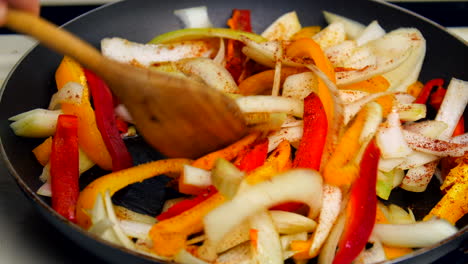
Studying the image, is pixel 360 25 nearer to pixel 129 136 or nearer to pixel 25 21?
pixel 129 136

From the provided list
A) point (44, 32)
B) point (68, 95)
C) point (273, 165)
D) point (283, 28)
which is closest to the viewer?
point (44, 32)

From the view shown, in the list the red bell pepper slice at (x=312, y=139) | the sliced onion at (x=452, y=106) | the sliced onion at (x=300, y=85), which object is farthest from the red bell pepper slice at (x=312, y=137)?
the sliced onion at (x=452, y=106)

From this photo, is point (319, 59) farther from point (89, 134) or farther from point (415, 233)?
point (89, 134)

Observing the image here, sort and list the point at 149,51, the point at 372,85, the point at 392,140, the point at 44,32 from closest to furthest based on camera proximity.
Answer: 1. the point at 44,32
2. the point at 392,140
3. the point at 372,85
4. the point at 149,51

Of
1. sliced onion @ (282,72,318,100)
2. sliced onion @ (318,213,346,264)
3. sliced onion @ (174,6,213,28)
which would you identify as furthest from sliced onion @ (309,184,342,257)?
sliced onion @ (174,6,213,28)

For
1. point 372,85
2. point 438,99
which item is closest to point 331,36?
point 372,85
